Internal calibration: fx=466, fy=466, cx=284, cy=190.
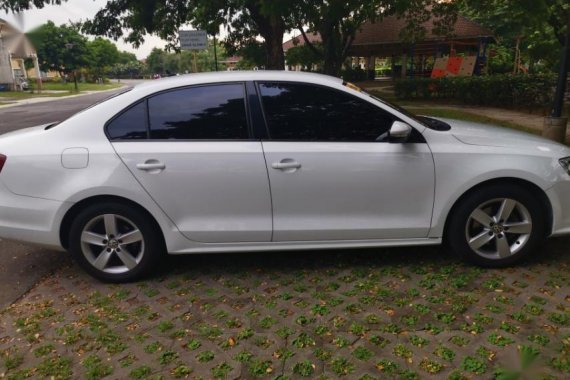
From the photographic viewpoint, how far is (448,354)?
Answer: 104 inches

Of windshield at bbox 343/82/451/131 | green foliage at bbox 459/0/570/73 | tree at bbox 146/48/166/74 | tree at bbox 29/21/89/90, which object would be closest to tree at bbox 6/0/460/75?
green foliage at bbox 459/0/570/73

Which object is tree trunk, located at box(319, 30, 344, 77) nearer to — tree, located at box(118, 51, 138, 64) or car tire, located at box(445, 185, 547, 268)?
car tire, located at box(445, 185, 547, 268)

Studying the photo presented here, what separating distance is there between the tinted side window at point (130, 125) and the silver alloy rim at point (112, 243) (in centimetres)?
61

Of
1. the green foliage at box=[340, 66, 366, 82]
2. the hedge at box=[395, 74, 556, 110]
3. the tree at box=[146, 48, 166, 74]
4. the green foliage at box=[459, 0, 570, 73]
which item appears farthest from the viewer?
the tree at box=[146, 48, 166, 74]

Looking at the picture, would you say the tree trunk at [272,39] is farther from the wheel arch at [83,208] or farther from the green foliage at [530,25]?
the wheel arch at [83,208]

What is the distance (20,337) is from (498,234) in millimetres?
3475

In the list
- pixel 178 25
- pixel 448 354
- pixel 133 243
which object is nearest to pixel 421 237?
pixel 448 354

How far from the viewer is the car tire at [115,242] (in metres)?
3.51

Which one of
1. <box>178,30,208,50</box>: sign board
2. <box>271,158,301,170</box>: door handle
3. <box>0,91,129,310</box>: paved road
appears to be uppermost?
<box>178,30,208,50</box>: sign board

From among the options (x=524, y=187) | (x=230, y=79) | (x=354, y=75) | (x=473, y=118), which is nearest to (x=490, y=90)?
(x=473, y=118)

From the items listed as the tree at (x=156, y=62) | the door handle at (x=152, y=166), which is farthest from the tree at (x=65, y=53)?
the door handle at (x=152, y=166)

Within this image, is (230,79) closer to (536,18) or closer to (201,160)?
(201,160)

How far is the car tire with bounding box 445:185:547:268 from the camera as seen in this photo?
3.54 metres

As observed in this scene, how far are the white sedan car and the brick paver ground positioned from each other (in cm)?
28
